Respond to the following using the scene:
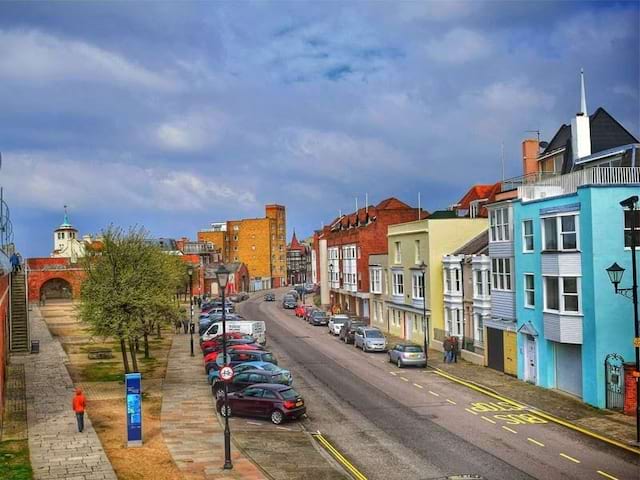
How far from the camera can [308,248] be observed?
190 metres

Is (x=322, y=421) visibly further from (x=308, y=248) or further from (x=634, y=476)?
(x=308, y=248)

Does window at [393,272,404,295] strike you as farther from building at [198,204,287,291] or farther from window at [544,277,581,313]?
building at [198,204,287,291]

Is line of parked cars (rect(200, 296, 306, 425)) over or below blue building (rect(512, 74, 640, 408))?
below

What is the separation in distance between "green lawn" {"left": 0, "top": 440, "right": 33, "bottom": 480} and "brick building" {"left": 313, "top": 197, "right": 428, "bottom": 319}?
45.3 metres

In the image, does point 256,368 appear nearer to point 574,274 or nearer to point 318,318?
point 574,274

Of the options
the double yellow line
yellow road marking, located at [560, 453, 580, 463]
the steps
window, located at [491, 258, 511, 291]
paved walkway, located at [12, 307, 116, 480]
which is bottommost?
yellow road marking, located at [560, 453, 580, 463]

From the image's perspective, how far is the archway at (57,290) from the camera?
9512 centimetres

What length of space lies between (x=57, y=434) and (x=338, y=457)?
33.2 ft

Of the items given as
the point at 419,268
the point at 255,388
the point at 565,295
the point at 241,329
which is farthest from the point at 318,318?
the point at 255,388

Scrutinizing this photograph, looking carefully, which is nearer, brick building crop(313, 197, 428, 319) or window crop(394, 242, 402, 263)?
window crop(394, 242, 402, 263)

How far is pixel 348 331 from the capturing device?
52.0 meters

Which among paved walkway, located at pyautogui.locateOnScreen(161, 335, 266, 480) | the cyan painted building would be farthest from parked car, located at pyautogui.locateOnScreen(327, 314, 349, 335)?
the cyan painted building

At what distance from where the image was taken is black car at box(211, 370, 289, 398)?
2983 cm

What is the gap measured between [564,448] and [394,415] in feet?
24.2
